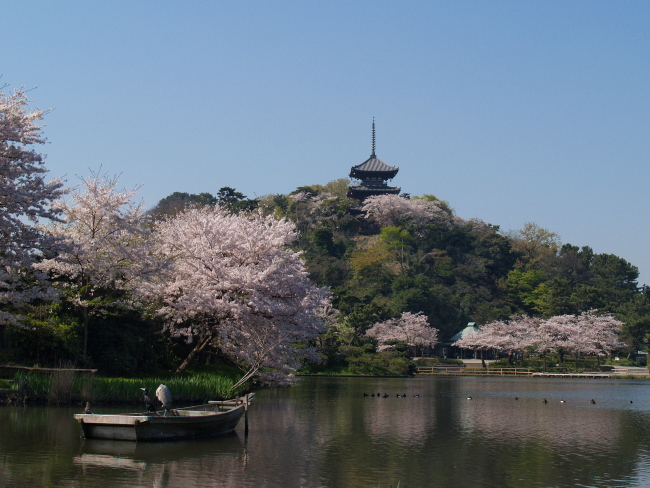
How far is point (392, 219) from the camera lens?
10600 cm

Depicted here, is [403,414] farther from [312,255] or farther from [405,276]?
[312,255]

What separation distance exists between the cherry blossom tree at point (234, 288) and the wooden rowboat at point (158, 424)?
25.4 feet

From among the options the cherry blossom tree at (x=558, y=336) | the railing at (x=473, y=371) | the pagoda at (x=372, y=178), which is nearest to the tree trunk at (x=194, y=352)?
the railing at (x=473, y=371)

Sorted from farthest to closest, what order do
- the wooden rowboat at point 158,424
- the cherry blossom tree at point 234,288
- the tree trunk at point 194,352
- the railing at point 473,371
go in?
1. the railing at point 473,371
2. the tree trunk at point 194,352
3. the cherry blossom tree at point 234,288
4. the wooden rowboat at point 158,424

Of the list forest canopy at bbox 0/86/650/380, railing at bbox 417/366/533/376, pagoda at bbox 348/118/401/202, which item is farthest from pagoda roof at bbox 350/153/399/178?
forest canopy at bbox 0/86/650/380

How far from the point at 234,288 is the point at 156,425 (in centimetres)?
1072

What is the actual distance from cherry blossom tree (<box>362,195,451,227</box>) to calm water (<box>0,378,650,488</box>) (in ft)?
247

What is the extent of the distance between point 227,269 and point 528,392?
24626 mm

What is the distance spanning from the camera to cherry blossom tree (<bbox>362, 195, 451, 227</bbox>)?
A: 104312 mm

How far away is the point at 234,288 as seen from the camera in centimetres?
2809

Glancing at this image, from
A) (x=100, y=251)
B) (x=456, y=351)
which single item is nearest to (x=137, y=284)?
(x=100, y=251)

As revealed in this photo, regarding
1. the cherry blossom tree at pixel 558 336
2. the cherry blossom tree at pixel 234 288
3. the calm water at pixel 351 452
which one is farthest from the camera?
the cherry blossom tree at pixel 558 336

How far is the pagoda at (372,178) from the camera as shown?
114438 millimetres

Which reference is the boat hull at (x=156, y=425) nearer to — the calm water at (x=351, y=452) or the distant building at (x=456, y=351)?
the calm water at (x=351, y=452)
